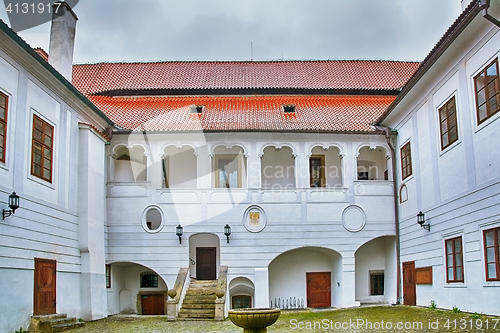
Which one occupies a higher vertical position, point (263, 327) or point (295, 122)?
point (295, 122)

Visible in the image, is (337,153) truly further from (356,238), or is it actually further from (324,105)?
(356,238)

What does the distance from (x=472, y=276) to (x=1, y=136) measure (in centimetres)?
1185

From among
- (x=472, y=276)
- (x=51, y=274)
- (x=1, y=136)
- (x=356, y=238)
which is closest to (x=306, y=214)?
(x=356, y=238)

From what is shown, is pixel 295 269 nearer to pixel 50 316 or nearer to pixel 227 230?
pixel 227 230

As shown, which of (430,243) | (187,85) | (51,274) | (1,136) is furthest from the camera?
(187,85)

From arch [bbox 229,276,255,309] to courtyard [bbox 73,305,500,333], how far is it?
7.78 ft

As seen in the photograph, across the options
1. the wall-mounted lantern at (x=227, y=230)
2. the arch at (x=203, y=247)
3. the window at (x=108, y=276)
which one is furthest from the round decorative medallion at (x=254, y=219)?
the window at (x=108, y=276)

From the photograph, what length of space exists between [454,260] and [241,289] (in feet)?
27.4

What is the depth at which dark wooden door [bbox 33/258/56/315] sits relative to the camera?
1436cm

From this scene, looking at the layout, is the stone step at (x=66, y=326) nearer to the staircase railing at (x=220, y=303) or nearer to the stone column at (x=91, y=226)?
the stone column at (x=91, y=226)

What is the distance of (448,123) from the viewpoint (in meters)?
15.6

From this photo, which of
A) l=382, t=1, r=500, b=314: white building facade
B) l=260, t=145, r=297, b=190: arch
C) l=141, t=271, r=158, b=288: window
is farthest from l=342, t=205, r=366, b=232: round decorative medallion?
l=141, t=271, r=158, b=288: window

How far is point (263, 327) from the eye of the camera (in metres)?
11.0

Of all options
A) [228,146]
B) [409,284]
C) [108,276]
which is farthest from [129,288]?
[409,284]
